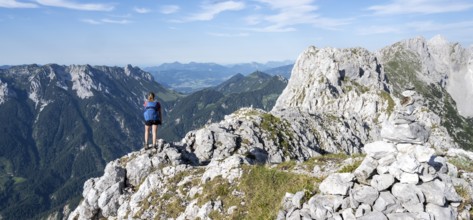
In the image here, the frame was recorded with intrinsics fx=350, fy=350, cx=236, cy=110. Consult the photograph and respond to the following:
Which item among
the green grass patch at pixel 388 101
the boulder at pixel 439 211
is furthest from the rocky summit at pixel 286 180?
the green grass patch at pixel 388 101

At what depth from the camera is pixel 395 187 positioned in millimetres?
16500

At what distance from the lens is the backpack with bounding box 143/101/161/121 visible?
1235 inches

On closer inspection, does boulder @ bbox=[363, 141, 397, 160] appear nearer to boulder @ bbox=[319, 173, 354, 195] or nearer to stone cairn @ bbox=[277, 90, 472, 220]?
stone cairn @ bbox=[277, 90, 472, 220]

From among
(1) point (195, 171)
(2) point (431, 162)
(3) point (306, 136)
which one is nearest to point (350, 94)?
(3) point (306, 136)

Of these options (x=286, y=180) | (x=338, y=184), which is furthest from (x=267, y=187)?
(x=338, y=184)

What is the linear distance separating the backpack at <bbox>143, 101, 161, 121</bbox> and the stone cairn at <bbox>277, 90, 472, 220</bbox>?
1652 centimetres

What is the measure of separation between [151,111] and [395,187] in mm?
21470

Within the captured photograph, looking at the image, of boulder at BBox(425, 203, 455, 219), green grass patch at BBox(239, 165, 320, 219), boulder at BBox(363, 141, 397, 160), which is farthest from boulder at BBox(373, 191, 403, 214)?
green grass patch at BBox(239, 165, 320, 219)

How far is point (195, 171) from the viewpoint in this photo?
1328 inches

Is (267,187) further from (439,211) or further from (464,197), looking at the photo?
(464,197)

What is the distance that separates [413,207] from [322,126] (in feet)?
225

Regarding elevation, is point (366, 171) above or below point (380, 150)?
below

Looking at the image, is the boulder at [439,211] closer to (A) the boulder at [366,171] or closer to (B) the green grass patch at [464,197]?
(B) the green grass patch at [464,197]

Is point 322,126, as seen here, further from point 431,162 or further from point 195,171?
point 431,162
